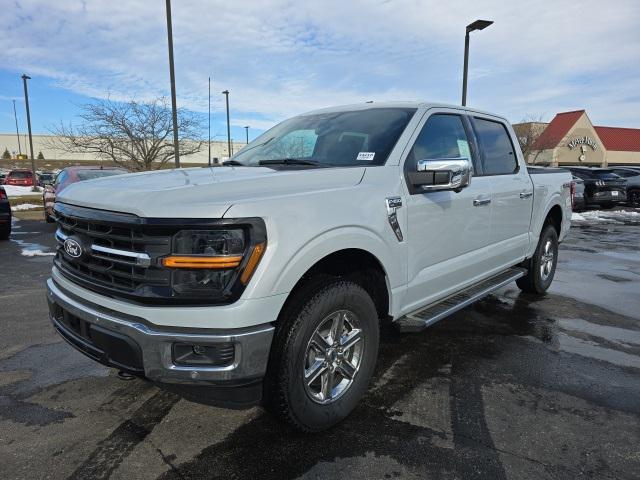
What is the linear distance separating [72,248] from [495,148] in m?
3.72

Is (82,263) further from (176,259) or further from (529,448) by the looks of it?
(529,448)

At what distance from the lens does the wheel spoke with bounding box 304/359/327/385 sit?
2.58 metres

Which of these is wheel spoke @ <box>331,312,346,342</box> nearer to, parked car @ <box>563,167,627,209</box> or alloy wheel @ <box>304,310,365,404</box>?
alloy wheel @ <box>304,310,365,404</box>

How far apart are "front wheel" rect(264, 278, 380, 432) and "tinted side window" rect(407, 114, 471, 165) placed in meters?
1.14

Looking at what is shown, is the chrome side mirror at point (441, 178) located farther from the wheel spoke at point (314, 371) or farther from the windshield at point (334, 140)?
the wheel spoke at point (314, 371)

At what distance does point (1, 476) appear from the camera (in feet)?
7.69

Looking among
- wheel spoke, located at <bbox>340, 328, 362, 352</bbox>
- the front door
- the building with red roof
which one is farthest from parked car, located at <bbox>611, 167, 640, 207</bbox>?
the building with red roof

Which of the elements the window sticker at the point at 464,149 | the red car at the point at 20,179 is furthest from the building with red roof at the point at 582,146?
the window sticker at the point at 464,149

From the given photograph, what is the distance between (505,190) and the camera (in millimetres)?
4340

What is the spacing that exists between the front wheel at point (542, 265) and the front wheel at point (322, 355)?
10.8ft

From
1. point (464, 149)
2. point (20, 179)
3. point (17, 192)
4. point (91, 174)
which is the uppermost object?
point (464, 149)

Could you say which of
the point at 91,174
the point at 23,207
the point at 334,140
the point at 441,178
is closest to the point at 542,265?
the point at 441,178

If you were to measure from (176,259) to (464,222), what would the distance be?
236 centimetres

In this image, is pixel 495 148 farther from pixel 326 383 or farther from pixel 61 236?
pixel 61 236
